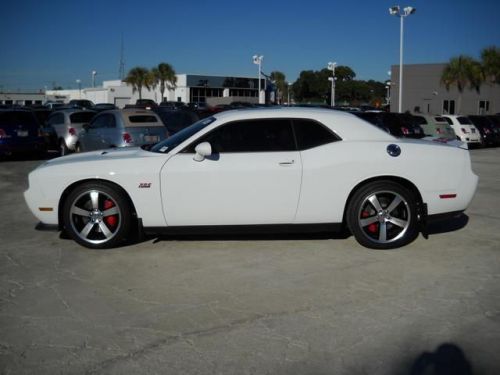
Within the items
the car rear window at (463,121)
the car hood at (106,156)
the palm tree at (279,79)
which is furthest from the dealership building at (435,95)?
the car hood at (106,156)

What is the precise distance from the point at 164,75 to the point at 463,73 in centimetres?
3936

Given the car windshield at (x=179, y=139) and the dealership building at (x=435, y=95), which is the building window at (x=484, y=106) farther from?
the car windshield at (x=179, y=139)

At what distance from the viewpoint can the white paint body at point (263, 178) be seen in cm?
605

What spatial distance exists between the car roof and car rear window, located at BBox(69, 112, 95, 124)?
1247 centimetres

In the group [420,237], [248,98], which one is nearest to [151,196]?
[420,237]

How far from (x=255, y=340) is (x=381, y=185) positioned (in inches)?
113

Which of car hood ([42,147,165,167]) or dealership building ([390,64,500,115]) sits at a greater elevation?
dealership building ([390,64,500,115])

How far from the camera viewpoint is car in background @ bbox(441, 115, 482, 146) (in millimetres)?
23344

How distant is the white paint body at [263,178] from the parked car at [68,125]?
37.4ft

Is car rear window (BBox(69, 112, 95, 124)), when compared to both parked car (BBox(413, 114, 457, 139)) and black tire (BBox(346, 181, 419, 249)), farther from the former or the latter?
A: black tire (BBox(346, 181, 419, 249))

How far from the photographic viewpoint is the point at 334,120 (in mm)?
6359

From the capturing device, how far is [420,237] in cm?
A: 694

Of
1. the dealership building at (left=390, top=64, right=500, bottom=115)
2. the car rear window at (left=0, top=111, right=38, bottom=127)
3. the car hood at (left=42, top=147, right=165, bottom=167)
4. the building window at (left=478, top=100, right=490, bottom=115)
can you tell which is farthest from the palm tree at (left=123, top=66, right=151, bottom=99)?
the car hood at (left=42, top=147, right=165, bottom=167)

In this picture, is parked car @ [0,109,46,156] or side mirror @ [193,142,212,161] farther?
parked car @ [0,109,46,156]
